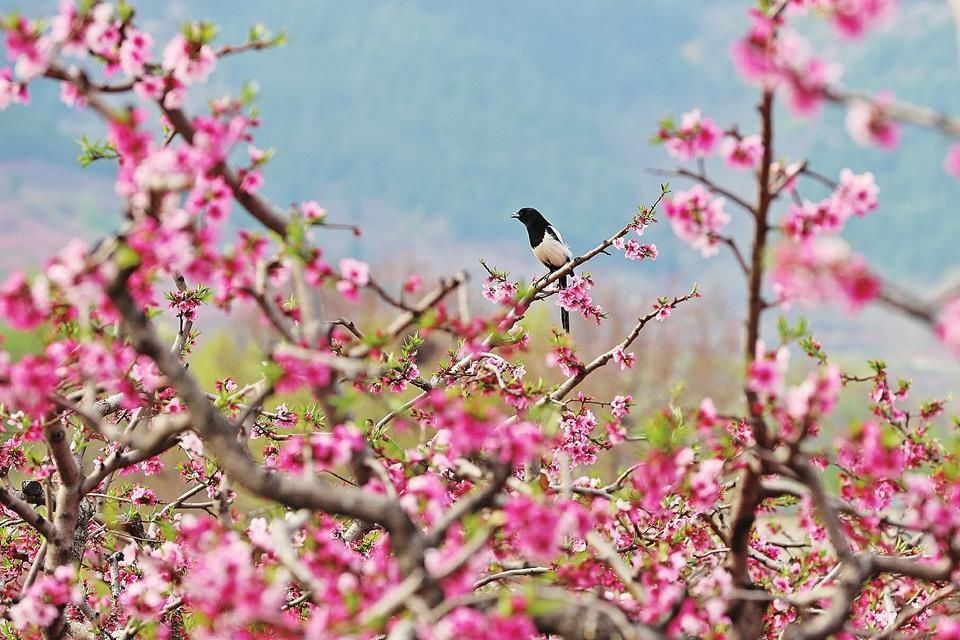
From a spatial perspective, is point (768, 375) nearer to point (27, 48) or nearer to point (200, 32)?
point (200, 32)

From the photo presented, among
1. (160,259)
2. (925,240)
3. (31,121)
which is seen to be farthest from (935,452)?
(925,240)

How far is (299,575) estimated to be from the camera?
307 cm

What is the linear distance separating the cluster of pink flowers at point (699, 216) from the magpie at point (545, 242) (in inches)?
208

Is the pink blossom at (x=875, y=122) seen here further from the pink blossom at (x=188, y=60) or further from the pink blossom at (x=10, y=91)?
the pink blossom at (x=10, y=91)

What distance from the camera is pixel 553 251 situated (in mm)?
9164

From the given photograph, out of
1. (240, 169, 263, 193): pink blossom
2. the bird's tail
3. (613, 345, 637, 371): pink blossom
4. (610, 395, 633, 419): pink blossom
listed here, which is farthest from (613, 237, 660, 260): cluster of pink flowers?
(240, 169, 263, 193): pink blossom

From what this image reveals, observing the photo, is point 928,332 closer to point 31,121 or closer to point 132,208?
point 132,208

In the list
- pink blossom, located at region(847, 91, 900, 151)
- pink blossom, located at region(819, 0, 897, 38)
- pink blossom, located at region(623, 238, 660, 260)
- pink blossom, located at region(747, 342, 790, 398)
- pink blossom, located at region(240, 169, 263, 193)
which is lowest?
pink blossom, located at region(747, 342, 790, 398)

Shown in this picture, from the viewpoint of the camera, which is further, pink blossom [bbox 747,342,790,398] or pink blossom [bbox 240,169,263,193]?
pink blossom [bbox 240,169,263,193]

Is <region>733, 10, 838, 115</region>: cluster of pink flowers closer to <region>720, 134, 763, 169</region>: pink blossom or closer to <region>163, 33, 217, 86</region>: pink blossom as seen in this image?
<region>720, 134, 763, 169</region>: pink blossom

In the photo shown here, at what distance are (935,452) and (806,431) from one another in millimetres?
2821

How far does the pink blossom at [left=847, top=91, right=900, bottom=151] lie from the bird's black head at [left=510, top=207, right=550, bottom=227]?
6.48 m

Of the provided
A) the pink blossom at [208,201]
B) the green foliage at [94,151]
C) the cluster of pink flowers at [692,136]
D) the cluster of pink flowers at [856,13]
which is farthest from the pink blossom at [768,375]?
the green foliage at [94,151]

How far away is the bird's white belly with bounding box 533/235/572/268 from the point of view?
9172 millimetres
